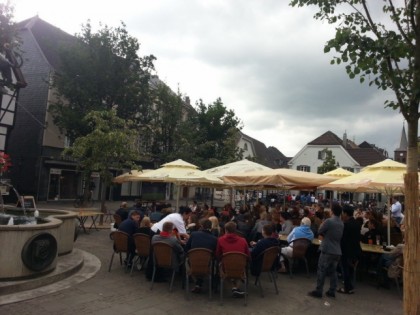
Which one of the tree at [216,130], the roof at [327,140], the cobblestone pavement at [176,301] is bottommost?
the cobblestone pavement at [176,301]

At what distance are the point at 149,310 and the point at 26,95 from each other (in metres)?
27.1

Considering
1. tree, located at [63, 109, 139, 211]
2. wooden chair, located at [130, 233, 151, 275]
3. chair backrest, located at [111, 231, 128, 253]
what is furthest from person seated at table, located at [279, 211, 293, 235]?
tree, located at [63, 109, 139, 211]

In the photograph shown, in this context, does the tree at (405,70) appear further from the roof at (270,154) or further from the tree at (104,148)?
the roof at (270,154)

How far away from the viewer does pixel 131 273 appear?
8.16 metres

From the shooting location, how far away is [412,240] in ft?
13.6

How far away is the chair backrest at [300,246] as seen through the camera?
8508 mm

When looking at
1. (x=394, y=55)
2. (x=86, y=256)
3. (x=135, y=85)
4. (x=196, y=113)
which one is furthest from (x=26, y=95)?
(x=394, y=55)

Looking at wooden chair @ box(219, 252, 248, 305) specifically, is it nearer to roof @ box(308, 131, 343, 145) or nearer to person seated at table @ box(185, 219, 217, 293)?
person seated at table @ box(185, 219, 217, 293)

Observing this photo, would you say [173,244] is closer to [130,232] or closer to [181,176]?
[130,232]

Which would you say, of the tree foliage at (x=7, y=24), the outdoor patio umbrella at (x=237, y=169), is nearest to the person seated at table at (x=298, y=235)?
the outdoor patio umbrella at (x=237, y=169)

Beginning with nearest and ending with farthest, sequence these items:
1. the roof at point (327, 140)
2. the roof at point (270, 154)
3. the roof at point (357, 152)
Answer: the roof at point (357, 152)
the roof at point (327, 140)
the roof at point (270, 154)

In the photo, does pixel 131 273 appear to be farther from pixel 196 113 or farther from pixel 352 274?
pixel 196 113

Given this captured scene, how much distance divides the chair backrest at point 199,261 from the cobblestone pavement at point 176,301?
1.55 ft

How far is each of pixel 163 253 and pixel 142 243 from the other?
85 centimetres
